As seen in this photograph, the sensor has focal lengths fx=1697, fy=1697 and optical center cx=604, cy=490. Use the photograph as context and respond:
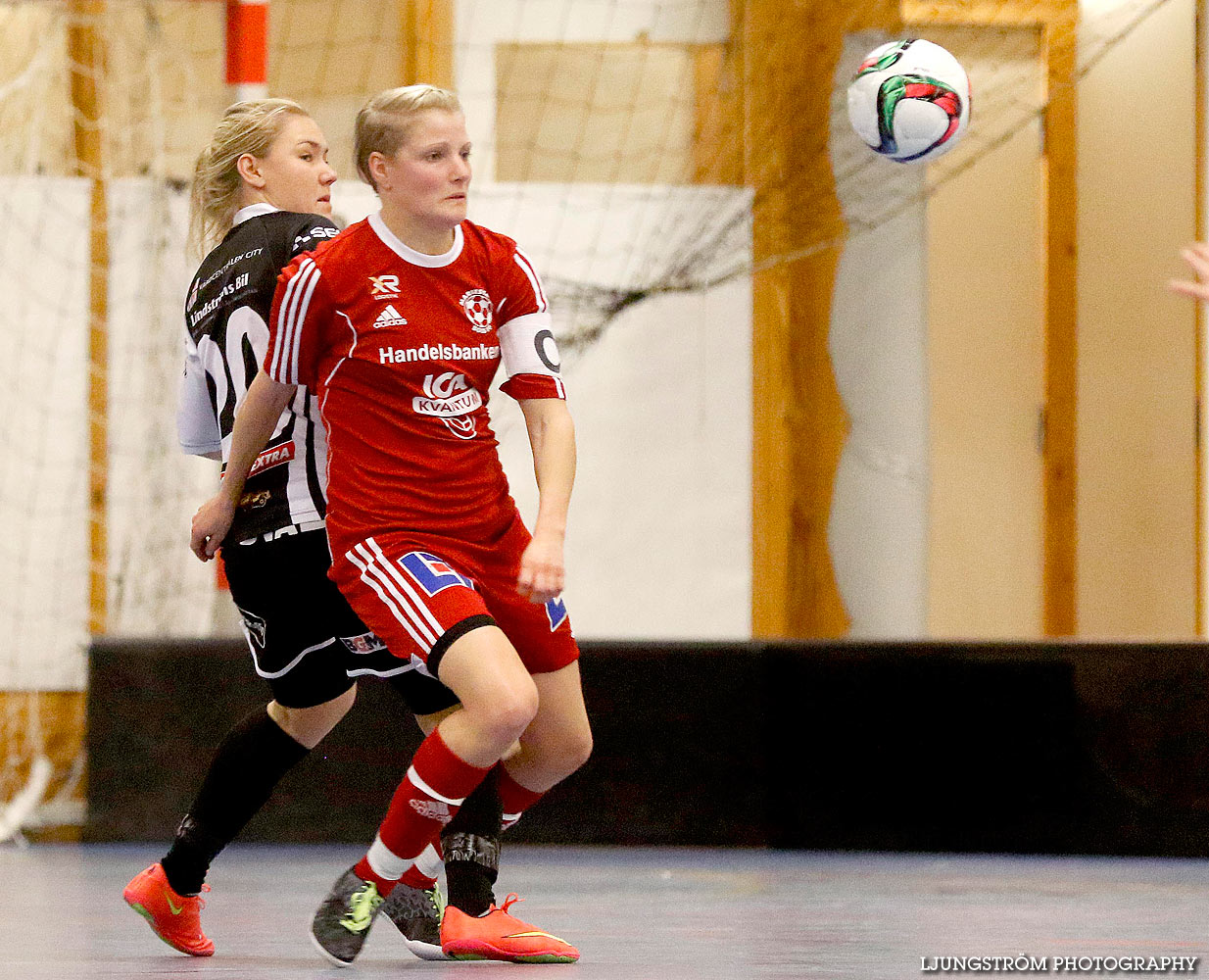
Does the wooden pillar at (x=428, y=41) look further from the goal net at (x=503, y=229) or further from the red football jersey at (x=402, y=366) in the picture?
the red football jersey at (x=402, y=366)

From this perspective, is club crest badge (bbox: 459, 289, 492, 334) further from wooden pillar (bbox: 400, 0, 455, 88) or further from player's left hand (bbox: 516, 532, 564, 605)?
wooden pillar (bbox: 400, 0, 455, 88)

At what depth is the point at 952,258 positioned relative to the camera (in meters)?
5.52

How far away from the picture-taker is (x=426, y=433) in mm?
2900

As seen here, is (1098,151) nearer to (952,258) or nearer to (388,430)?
(952,258)

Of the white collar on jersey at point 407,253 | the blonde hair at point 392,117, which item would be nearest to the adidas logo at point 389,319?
the white collar on jersey at point 407,253

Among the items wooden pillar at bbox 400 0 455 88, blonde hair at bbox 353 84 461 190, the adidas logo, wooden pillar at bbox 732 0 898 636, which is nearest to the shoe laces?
the adidas logo

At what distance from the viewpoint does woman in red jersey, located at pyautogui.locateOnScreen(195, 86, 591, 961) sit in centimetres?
282

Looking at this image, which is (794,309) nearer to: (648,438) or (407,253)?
(648,438)

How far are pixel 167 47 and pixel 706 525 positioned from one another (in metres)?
2.30

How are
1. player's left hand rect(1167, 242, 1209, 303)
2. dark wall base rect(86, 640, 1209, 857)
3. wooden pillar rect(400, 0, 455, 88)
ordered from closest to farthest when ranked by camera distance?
player's left hand rect(1167, 242, 1209, 303) < dark wall base rect(86, 640, 1209, 857) < wooden pillar rect(400, 0, 455, 88)

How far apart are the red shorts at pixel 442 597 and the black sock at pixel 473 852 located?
0.86 feet

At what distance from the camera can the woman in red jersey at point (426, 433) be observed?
9.25 ft

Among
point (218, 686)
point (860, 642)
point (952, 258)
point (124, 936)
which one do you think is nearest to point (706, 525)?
point (860, 642)

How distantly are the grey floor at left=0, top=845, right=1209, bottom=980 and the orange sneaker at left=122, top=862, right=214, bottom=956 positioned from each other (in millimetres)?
37
